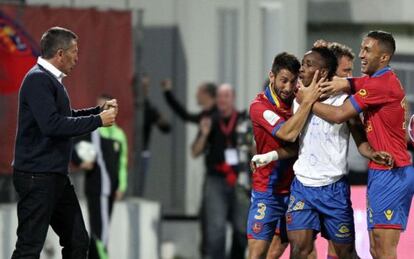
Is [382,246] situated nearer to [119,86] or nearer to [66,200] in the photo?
[66,200]

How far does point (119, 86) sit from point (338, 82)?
6722 millimetres

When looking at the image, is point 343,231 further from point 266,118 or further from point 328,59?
point 328,59

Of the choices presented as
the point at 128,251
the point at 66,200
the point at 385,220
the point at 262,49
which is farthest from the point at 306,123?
the point at 262,49

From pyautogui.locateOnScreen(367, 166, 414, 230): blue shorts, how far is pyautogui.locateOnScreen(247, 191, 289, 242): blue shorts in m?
0.77

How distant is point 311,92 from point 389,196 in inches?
37.6

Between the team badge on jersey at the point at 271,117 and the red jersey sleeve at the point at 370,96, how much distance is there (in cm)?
62

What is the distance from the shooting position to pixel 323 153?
34.6 ft

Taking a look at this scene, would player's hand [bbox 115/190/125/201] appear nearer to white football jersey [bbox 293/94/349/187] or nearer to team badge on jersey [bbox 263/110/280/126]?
team badge on jersey [bbox 263/110/280/126]

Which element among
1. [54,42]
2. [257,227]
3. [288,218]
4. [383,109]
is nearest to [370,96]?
[383,109]

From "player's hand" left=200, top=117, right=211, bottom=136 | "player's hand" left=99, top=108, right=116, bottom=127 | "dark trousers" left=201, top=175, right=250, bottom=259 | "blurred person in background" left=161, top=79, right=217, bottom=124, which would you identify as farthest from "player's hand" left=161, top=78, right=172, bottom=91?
"player's hand" left=99, top=108, right=116, bottom=127

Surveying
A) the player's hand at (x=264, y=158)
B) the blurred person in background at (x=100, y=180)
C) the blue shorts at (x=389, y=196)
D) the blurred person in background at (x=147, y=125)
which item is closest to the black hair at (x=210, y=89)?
the blurred person in background at (x=147, y=125)

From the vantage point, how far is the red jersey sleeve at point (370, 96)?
407 inches

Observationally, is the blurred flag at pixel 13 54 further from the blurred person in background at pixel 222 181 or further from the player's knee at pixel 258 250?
the player's knee at pixel 258 250

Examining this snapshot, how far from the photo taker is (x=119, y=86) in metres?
16.8
